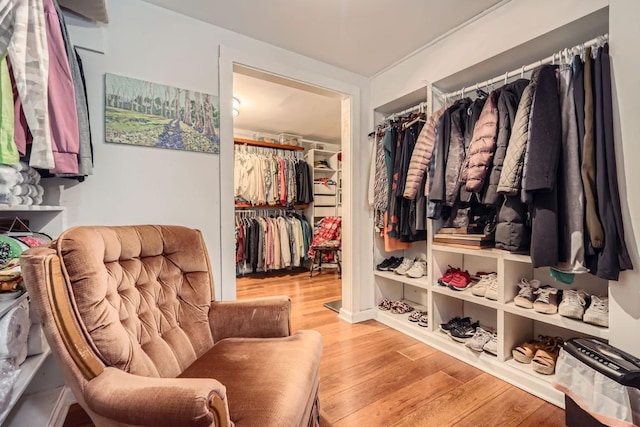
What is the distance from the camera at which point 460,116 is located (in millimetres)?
1872

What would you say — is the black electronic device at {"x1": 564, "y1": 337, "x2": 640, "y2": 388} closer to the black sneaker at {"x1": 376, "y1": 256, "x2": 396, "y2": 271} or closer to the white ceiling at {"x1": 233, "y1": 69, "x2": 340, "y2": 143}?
the black sneaker at {"x1": 376, "y1": 256, "x2": 396, "y2": 271}

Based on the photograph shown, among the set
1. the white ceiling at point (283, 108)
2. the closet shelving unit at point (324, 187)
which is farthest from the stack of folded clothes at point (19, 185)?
the closet shelving unit at point (324, 187)

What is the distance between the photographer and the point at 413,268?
91.9 inches

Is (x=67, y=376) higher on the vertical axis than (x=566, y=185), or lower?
lower

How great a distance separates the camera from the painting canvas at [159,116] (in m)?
1.57

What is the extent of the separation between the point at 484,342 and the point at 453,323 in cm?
27

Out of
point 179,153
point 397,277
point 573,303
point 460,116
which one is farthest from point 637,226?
point 179,153

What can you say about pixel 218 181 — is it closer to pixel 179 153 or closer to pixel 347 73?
pixel 179 153

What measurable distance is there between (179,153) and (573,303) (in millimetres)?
2278

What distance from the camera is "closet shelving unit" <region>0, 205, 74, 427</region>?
1.13m

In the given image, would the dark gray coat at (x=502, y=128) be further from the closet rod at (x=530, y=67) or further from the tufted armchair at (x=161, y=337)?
the tufted armchair at (x=161, y=337)

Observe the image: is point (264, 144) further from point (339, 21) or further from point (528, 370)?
point (528, 370)

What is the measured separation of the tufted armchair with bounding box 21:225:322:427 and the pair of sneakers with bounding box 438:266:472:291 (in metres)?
1.17

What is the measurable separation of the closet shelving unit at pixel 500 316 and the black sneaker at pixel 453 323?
0.05 meters
